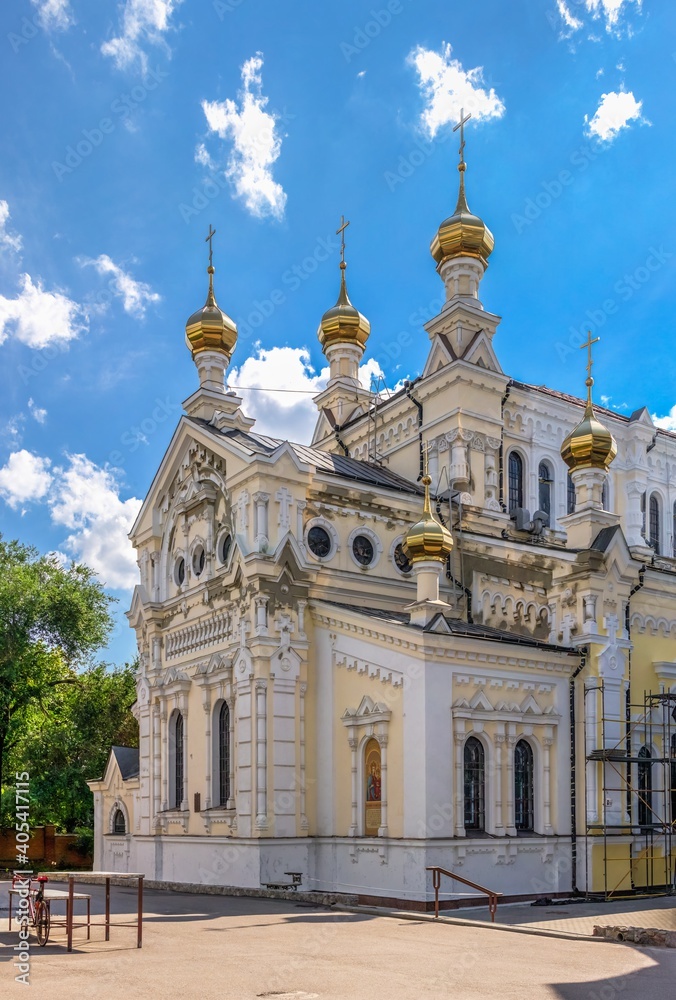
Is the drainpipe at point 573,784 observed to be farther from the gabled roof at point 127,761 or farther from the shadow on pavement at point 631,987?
the gabled roof at point 127,761

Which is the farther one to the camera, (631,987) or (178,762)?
(178,762)

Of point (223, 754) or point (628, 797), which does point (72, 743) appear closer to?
point (223, 754)

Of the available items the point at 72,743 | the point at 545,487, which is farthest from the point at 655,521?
the point at 72,743

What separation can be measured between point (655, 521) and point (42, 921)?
2097 cm

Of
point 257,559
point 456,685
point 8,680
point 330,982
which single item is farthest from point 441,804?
point 8,680

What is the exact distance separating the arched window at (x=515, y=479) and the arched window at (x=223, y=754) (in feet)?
28.1

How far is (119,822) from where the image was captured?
26250 millimetres

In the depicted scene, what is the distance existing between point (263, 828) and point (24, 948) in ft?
25.9

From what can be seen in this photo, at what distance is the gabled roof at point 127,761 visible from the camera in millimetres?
25828

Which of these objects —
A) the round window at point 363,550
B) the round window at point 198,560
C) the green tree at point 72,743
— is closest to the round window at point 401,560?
the round window at point 363,550

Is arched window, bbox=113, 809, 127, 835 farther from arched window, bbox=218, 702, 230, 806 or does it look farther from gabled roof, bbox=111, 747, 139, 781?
arched window, bbox=218, 702, 230, 806

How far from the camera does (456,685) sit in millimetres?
17562

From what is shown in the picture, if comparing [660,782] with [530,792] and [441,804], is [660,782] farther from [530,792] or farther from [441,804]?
[441,804]

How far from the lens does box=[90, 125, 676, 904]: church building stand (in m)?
17.8
